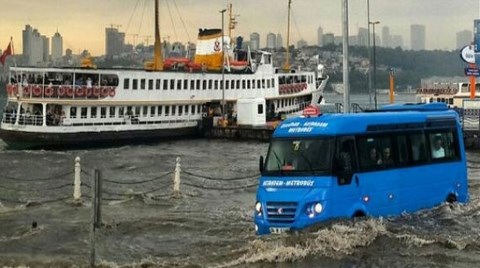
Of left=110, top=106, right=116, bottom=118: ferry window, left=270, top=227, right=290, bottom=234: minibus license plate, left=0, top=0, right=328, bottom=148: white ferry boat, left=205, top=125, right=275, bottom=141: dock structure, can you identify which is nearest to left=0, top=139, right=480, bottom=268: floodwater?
left=270, top=227, right=290, bottom=234: minibus license plate

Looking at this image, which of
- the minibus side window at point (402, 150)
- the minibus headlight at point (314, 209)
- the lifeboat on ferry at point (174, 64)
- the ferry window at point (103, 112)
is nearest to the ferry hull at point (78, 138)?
the ferry window at point (103, 112)

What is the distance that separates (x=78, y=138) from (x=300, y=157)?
37.7 m

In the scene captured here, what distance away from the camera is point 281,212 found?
13.2m

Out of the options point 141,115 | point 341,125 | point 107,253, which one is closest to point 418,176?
point 341,125

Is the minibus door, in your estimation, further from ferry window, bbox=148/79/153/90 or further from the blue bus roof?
ferry window, bbox=148/79/153/90

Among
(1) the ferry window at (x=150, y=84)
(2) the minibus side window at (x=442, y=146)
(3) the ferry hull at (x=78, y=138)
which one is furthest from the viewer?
(1) the ferry window at (x=150, y=84)

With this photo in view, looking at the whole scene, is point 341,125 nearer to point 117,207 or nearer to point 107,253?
point 107,253

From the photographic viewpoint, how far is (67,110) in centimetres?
4947

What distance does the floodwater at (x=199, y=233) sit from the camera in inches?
513

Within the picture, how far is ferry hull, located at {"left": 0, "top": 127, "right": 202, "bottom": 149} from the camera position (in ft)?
155

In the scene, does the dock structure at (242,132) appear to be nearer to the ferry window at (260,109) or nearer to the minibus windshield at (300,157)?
the ferry window at (260,109)

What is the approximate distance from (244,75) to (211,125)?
24.4 ft

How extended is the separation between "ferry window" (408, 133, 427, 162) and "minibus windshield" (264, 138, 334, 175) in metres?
3.31

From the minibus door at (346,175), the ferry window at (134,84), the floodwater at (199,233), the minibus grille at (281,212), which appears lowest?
the floodwater at (199,233)
